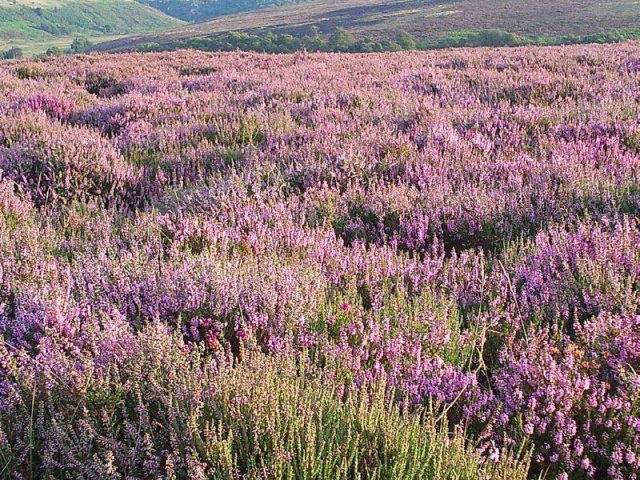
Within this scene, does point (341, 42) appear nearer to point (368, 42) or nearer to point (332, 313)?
point (368, 42)

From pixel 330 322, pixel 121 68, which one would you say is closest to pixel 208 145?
pixel 330 322

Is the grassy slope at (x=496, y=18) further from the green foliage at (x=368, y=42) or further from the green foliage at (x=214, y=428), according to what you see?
the green foliage at (x=214, y=428)

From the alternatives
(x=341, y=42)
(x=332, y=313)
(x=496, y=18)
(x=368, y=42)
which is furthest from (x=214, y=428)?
(x=496, y=18)

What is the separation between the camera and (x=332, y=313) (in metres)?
2.60


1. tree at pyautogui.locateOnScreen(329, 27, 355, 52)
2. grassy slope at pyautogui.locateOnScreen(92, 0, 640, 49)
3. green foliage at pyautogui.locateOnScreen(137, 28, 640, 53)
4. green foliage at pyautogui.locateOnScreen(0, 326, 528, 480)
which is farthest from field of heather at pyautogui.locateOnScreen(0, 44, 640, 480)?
grassy slope at pyautogui.locateOnScreen(92, 0, 640, 49)

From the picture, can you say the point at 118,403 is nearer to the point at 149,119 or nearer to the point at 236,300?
the point at 236,300

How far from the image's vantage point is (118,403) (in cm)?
188

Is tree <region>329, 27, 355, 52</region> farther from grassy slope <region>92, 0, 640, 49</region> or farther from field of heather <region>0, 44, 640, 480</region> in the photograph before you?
field of heather <region>0, 44, 640, 480</region>

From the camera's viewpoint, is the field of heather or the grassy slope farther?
the grassy slope

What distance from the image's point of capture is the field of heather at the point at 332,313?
1709 mm

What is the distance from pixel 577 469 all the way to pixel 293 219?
2529 mm

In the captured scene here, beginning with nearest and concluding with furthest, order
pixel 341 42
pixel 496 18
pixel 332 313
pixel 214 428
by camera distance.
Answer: pixel 214 428
pixel 332 313
pixel 341 42
pixel 496 18

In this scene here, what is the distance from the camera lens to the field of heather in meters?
1.71

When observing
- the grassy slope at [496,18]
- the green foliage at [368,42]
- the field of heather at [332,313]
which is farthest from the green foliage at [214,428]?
the grassy slope at [496,18]
